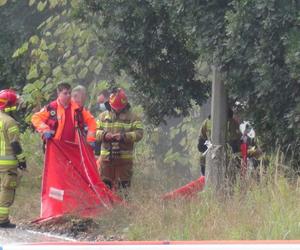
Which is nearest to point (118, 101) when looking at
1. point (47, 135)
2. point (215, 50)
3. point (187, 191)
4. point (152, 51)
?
point (152, 51)

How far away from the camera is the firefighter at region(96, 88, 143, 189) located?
1176cm

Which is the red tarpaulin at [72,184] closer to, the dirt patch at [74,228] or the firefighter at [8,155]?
the dirt patch at [74,228]

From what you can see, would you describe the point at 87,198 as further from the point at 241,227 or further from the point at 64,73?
the point at 64,73

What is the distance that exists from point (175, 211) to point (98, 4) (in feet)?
10.8

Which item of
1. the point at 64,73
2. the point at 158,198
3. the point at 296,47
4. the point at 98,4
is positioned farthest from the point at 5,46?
the point at 296,47

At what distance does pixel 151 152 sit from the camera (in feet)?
51.2

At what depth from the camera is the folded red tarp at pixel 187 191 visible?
32.6 feet

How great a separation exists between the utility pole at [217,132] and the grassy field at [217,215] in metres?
0.68

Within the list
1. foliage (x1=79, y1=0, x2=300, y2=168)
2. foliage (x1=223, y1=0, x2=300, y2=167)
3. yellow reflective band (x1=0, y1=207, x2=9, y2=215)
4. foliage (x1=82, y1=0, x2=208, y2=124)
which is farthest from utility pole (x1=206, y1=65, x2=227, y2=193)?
yellow reflective band (x1=0, y1=207, x2=9, y2=215)

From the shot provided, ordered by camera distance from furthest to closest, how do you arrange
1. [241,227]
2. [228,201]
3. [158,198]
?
[158,198]
[228,201]
[241,227]

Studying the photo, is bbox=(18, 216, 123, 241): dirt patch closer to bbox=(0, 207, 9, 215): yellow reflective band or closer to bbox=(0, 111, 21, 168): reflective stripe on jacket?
bbox=(0, 207, 9, 215): yellow reflective band

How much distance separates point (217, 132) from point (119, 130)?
1.62 metres

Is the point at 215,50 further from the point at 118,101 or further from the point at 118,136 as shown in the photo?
the point at 118,136

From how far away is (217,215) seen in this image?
8688 mm
